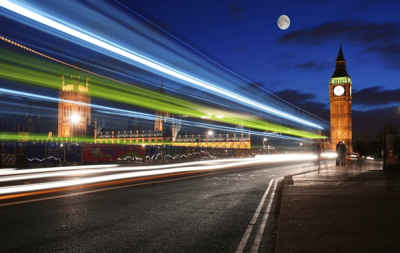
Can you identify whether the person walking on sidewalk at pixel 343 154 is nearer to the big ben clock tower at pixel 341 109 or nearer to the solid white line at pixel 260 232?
the solid white line at pixel 260 232

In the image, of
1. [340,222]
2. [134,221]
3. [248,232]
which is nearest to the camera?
[248,232]

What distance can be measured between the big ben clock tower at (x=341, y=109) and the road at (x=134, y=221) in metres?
108

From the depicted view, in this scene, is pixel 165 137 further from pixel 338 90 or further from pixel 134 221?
pixel 134 221

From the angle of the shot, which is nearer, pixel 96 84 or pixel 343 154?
pixel 343 154

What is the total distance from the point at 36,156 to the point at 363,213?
24.8m

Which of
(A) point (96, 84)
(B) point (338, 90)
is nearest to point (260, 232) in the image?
(A) point (96, 84)

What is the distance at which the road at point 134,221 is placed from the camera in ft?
16.9

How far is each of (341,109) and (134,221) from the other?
379 feet

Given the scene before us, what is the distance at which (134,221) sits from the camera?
266 inches

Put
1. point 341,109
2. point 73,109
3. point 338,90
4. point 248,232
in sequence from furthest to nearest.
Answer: point 73,109 < point 338,90 < point 341,109 < point 248,232

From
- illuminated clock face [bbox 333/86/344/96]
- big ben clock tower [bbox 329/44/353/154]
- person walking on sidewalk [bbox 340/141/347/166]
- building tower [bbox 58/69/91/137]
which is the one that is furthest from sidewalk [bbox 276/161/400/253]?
building tower [bbox 58/69/91/137]

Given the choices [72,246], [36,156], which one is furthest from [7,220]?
[36,156]

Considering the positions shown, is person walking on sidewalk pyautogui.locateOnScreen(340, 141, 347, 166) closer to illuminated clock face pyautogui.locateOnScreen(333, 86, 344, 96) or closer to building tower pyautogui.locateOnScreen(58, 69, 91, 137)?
illuminated clock face pyautogui.locateOnScreen(333, 86, 344, 96)

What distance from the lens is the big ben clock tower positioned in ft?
367
